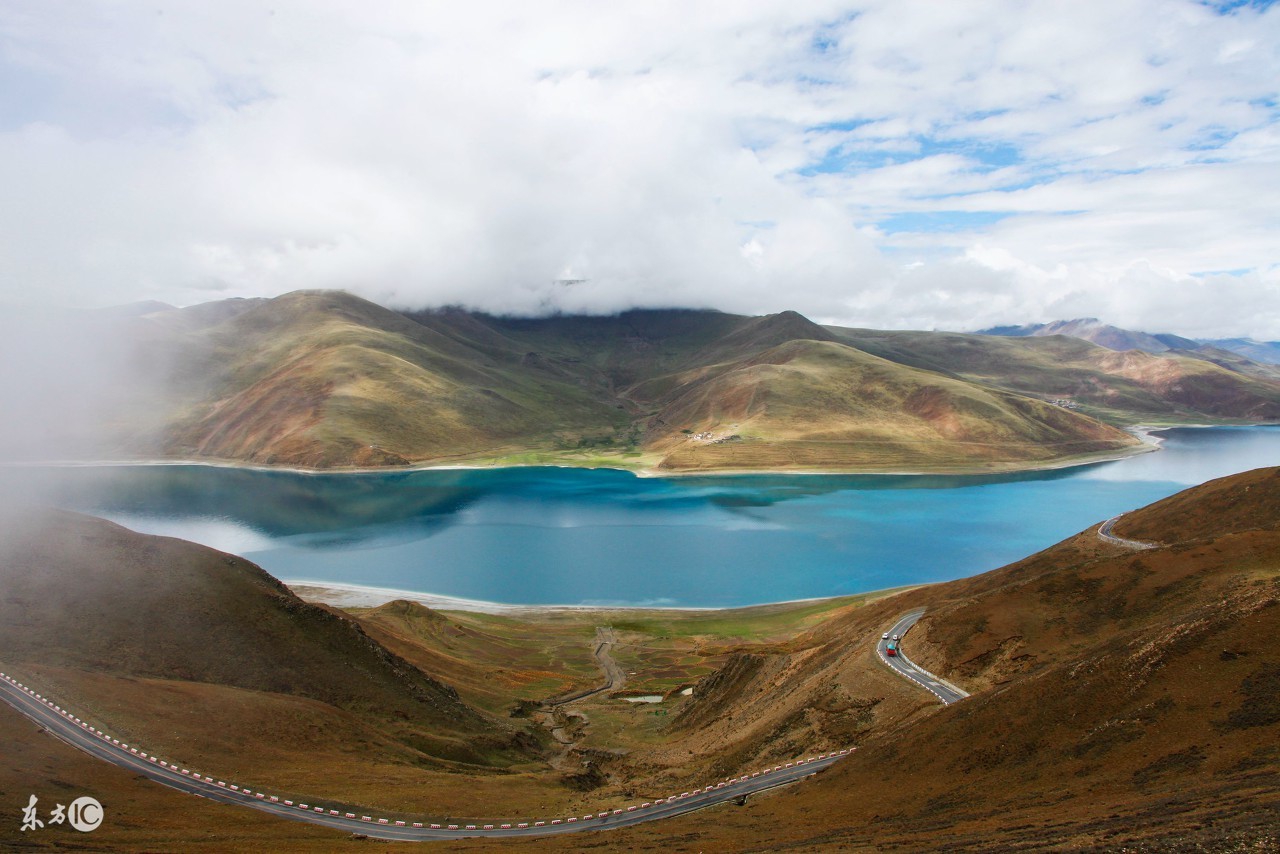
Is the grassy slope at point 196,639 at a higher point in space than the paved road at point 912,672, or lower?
higher

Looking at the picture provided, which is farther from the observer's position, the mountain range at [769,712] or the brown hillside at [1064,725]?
the mountain range at [769,712]

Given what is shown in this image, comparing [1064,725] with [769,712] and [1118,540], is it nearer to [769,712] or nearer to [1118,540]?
[769,712]

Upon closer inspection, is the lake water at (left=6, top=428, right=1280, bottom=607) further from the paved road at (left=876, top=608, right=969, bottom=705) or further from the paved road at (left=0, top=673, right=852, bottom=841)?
the paved road at (left=0, top=673, right=852, bottom=841)

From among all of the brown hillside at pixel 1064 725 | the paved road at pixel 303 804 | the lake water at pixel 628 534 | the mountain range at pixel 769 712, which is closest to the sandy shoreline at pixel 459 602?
the lake water at pixel 628 534

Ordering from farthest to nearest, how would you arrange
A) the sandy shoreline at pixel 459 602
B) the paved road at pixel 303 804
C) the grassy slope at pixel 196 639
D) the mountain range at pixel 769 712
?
the sandy shoreline at pixel 459 602 → the grassy slope at pixel 196 639 → the paved road at pixel 303 804 → the mountain range at pixel 769 712

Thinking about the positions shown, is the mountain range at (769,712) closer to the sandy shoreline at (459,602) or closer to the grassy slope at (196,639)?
the grassy slope at (196,639)

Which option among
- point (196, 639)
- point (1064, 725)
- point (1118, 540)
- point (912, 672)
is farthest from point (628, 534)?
point (1064, 725)
